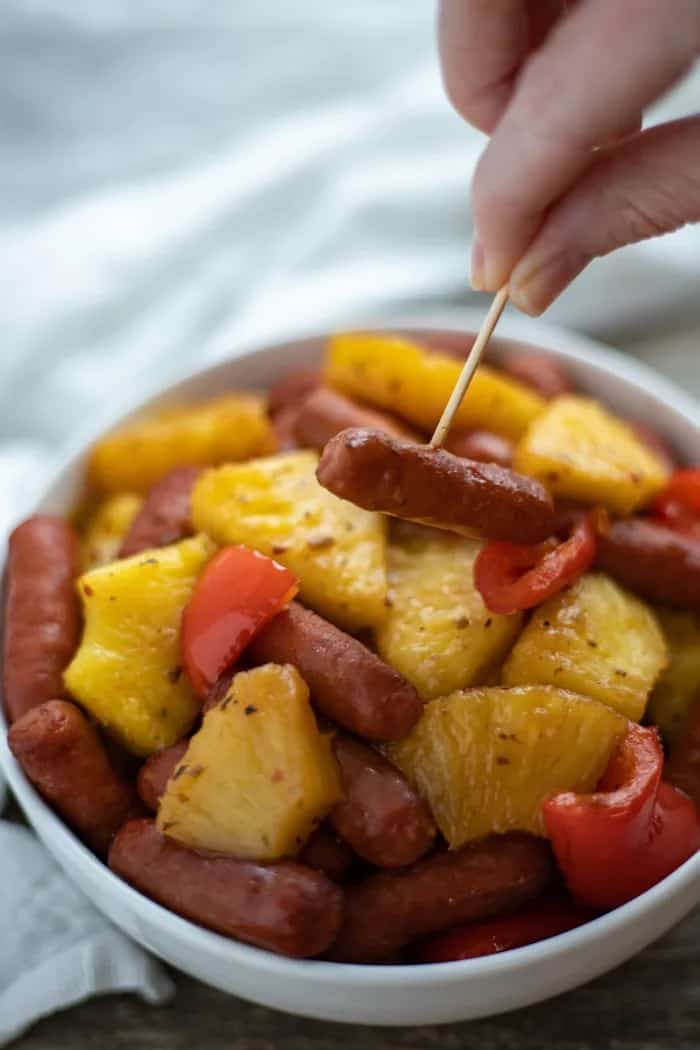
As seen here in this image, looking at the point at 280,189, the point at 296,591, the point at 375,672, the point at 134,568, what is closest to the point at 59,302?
the point at 280,189

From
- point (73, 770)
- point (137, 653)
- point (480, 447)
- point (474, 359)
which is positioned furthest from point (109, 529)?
point (474, 359)

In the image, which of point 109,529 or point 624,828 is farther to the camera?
point 109,529

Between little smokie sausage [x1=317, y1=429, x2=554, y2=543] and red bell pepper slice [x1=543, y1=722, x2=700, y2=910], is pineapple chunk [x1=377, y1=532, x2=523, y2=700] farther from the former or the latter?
red bell pepper slice [x1=543, y1=722, x2=700, y2=910]

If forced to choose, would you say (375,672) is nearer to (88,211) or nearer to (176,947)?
(176,947)

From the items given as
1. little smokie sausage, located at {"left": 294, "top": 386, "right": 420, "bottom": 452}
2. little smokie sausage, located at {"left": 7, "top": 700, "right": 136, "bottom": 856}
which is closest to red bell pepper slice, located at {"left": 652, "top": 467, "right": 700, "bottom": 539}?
little smokie sausage, located at {"left": 294, "top": 386, "right": 420, "bottom": 452}

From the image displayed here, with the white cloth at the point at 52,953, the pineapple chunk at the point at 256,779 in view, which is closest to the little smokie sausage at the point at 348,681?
the pineapple chunk at the point at 256,779

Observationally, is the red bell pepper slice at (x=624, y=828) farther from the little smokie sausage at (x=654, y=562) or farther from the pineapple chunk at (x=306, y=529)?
the pineapple chunk at (x=306, y=529)

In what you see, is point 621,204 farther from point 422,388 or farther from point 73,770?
point 73,770
